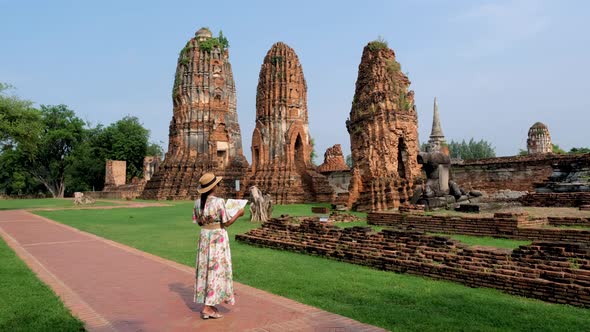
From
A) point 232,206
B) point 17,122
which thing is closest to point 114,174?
point 17,122

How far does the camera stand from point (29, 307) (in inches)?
203

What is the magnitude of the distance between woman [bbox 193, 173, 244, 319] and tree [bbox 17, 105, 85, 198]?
4969 cm

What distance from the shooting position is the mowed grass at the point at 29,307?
14.8ft

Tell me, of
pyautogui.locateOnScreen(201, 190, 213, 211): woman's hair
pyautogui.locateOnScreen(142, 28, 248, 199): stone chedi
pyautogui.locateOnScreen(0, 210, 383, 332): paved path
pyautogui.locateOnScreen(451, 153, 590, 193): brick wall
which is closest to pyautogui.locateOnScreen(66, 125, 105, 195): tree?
pyautogui.locateOnScreen(142, 28, 248, 199): stone chedi

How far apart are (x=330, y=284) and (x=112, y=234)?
8366 millimetres

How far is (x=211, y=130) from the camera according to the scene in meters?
34.7

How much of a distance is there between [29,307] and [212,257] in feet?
7.19

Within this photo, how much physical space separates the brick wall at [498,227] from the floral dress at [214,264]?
6.41 meters

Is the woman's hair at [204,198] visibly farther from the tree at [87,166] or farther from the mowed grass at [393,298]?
the tree at [87,166]

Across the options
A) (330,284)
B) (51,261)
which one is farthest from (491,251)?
(51,261)

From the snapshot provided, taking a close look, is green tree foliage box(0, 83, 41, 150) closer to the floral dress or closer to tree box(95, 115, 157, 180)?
the floral dress

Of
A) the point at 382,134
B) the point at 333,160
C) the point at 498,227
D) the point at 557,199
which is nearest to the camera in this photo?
the point at 498,227

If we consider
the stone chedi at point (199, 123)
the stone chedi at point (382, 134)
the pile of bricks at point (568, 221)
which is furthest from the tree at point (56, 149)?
the pile of bricks at point (568, 221)

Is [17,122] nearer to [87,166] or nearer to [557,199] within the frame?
[557,199]
